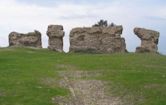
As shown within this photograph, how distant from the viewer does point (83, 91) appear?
1727 inches

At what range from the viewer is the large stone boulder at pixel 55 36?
304 ft

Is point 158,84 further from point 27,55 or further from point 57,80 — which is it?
point 27,55

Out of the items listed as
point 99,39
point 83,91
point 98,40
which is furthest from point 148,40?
point 83,91

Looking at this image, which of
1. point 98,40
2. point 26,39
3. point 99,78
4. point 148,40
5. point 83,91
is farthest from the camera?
point 26,39

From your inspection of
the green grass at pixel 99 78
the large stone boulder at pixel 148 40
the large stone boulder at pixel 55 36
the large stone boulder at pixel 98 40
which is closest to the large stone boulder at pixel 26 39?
the large stone boulder at pixel 55 36

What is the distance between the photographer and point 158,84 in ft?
147

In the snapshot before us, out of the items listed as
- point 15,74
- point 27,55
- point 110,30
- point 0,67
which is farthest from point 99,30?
point 15,74

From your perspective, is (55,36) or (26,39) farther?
(26,39)

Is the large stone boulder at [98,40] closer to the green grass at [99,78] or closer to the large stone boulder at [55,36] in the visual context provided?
the large stone boulder at [55,36]

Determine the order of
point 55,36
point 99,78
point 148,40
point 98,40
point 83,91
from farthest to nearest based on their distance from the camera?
point 55,36 < point 148,40 < point 98,40 < point 99,78 < point 83,91

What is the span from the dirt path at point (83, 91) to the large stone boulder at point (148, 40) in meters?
36.2

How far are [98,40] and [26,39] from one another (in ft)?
41.0

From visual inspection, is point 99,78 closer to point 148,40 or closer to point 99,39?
point 99,39

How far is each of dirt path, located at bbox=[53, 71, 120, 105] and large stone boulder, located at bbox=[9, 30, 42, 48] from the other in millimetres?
40323
